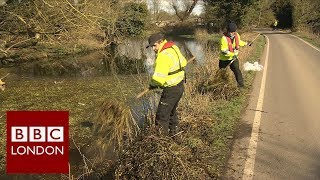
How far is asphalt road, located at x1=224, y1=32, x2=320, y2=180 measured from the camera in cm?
530

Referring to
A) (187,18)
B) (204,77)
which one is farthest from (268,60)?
(187,18)

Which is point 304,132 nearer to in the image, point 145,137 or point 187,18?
point 145,137

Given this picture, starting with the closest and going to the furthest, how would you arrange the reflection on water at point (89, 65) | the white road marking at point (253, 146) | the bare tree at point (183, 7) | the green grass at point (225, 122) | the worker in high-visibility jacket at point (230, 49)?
the white road marking at point (253, 146) < the green grass at point (225, 122) < the worker in high-visibility jacket at point (230, 49) < the reflection on water at point (89, 65) < the bare tree at point (183, 7)

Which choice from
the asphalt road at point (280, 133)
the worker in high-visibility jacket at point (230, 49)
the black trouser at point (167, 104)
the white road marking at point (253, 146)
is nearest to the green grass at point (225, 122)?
the asphalt road at point (280, 133)

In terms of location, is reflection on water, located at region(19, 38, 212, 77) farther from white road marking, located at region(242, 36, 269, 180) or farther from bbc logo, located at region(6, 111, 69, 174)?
bbc logo, located at region(6, 111, 69, 174)

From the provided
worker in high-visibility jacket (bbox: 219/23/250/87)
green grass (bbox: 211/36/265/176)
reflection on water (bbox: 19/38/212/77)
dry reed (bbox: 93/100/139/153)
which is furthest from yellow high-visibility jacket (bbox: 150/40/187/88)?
reflection on water (bbox: 19/38/212/77)

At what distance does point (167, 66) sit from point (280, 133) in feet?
9.37

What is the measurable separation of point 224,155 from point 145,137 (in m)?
1.58

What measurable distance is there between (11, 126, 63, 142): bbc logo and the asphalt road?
242cm

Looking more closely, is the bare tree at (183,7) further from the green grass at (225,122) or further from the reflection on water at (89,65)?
the green grass at (225,122)

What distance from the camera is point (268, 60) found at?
57.2ft

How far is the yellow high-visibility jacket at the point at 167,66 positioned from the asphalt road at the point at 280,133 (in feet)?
5.14

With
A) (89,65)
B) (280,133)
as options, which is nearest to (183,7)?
(89,65)

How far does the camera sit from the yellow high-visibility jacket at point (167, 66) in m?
5.41
